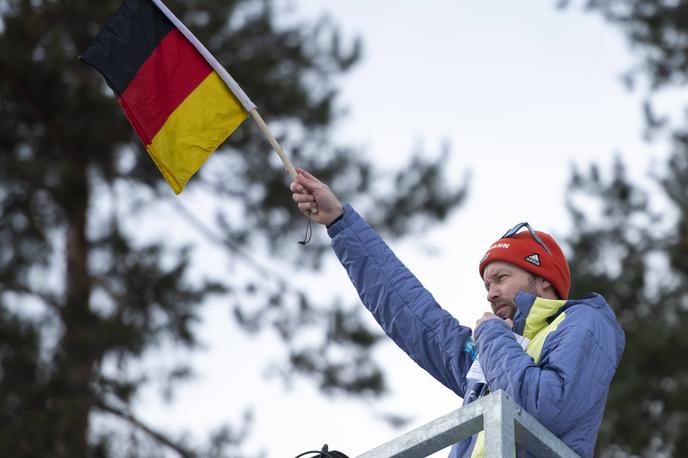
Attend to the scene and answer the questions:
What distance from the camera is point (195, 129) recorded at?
198 inches

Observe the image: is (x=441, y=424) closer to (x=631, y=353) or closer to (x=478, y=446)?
(x=478, y=446)

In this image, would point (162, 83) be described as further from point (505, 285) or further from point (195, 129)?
point (505, 285)

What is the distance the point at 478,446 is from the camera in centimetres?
353

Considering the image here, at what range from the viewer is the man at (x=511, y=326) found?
3.53m

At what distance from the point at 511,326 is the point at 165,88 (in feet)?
5.90

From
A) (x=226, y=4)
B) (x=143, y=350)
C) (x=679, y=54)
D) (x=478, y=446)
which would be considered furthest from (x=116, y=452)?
(x=478, y=446)

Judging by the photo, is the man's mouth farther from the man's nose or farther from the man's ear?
the man's ear

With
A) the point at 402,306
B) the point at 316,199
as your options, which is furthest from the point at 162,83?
the point at 402,306

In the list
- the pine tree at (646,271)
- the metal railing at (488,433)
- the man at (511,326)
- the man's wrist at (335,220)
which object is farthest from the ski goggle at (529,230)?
the pine tree at (646,271)

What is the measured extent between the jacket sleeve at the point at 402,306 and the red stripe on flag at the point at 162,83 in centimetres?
89

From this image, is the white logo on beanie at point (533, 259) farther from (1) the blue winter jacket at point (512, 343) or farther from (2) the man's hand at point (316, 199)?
(2) the man's hand at point (316, 199)

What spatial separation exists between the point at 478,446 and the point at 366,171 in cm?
1200

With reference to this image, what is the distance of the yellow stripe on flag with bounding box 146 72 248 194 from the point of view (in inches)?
196

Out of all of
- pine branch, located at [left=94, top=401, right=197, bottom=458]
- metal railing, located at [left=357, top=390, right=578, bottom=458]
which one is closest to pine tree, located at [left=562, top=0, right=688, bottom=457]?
pine branch, located at [left=94, top=401, right=197, bottom=458]
